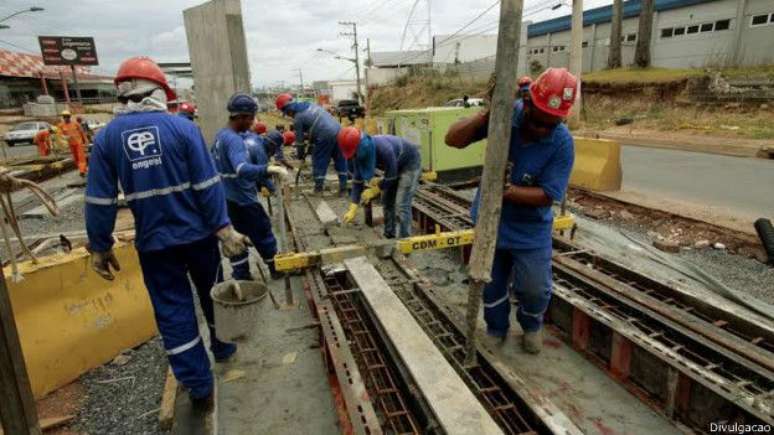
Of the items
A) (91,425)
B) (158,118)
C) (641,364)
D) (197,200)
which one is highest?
(158,118)

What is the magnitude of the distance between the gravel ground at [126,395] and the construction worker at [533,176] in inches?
94.2

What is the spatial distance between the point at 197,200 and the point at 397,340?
1.42 meters

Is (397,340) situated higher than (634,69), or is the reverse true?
(634,69)

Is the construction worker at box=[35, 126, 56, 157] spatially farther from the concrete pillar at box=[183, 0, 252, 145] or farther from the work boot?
the work boot

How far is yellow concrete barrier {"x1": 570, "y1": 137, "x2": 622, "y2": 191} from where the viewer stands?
7.48 metres

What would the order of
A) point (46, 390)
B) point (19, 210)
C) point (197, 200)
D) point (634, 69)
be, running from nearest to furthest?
point (197, 200)
point (46, 390)
point (19, 210)
point (634, 69)

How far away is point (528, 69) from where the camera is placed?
2975 cm

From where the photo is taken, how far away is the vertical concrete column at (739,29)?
2156 cm

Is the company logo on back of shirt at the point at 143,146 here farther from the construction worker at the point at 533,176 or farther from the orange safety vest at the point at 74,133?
the orange safety vest at the point at 74,133

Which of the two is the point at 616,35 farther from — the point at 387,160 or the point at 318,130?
the point at 387,160

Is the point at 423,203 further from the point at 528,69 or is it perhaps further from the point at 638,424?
the point at 528,69

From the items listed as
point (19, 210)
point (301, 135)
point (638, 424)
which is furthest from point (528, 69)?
point (638, 424)

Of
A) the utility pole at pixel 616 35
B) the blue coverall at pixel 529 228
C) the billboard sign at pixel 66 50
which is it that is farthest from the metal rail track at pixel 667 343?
the billboard sign at pixel 66 50

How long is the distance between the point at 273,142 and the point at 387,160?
3546 millimetres
